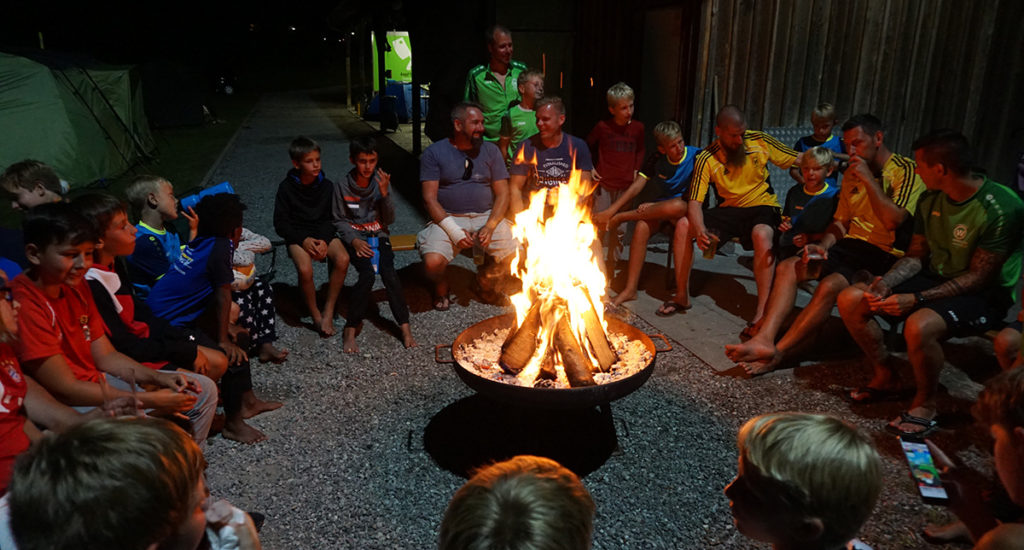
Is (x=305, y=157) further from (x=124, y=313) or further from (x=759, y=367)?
(x=759, y=367)

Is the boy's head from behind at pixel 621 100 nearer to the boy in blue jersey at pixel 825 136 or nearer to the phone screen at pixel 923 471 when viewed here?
the boy in blue jersey at pixel 825 136

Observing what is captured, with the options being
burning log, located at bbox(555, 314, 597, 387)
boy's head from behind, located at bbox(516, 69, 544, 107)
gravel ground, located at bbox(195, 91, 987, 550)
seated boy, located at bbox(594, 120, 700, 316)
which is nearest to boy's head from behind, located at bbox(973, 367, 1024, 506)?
gravel ground, located at bbox(195, 91, 987, 550)

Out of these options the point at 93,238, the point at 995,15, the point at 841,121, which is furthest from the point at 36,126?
the point at 995,15

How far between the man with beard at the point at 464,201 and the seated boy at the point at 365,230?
1.32 ft

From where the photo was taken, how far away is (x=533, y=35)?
28.3 feet

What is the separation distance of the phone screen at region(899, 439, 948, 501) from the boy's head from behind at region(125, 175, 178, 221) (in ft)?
14.4

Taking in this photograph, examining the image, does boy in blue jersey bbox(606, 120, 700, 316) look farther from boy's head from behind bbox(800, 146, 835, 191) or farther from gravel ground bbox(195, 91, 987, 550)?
boy's head from behind bbox(800, 146, 835, 191)

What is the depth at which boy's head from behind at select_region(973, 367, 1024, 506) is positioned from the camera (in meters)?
1.95

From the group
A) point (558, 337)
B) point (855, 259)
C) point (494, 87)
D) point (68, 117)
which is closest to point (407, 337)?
point (558, 337)

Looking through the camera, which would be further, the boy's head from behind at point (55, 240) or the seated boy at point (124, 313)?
the seated boy at point (124, 313)

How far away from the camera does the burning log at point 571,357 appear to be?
3463mm

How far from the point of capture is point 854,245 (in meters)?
4.77

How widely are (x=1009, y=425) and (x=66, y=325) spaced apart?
3529 mm

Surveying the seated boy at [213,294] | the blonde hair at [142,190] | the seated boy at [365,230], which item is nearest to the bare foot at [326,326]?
the seated boy at [365,230]
